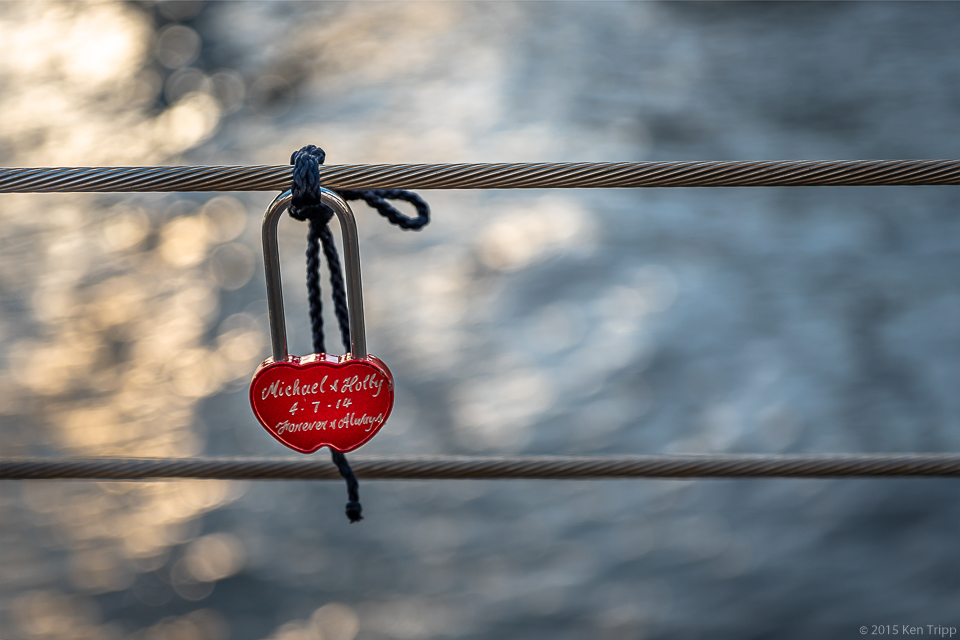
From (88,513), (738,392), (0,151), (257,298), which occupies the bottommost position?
(88,513)

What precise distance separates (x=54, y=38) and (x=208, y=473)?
489cm

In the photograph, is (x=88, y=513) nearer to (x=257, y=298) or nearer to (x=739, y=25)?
(x=257, y=298)

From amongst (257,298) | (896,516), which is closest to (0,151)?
(257,298)

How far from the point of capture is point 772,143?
3846 mm

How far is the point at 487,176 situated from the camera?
508 mm

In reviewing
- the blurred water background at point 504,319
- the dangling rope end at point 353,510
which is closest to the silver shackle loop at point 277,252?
the dangling rope end at point 353,510

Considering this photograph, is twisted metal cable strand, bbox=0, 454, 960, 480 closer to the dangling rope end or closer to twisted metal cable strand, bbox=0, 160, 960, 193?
the dangling rope end

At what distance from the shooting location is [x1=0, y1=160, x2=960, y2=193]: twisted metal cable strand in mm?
498

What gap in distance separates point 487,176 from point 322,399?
0.68 feet

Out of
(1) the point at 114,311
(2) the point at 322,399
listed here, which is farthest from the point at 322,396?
(1) the point at 114,311

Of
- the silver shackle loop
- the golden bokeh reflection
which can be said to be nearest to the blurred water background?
the golden bokeh reflection

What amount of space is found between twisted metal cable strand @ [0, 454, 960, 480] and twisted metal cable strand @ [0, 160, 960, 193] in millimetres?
216

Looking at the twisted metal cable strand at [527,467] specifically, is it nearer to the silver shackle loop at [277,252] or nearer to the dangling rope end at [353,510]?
the dangling rope end at [353,510]

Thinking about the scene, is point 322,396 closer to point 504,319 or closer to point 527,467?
point 527,467
